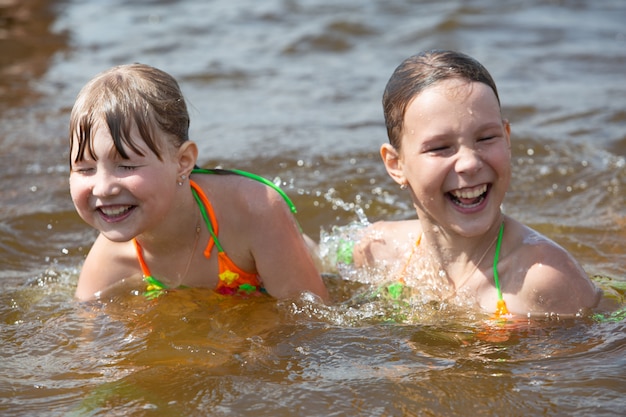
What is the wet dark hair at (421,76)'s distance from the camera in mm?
3943

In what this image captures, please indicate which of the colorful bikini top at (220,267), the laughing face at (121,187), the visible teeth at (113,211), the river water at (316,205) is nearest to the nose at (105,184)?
the laughing face at (121,187)

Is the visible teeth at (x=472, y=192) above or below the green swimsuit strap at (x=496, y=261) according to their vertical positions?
above

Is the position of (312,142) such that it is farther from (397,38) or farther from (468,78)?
(397,38)

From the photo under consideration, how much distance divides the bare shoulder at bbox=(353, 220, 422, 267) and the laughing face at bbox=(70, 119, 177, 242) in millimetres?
1219

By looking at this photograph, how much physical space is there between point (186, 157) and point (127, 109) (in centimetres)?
39

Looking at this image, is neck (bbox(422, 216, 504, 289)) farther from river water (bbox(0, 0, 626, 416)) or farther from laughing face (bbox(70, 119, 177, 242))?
laughing face (bbox(70, 119, 177, 242))

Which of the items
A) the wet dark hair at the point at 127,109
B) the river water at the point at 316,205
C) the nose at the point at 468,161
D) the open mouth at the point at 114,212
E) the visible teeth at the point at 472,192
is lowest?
the river water at the point at 316,205

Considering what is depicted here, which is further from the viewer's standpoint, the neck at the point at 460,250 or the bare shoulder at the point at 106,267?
the bare shoulder at the point at 106,267

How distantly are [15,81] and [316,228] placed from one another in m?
4.99

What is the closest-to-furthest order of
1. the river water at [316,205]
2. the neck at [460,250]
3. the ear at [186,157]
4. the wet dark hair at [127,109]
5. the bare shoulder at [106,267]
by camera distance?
the river water at [316,205] → the wet dark hair at [127,109] → the ear at [186,157] → the neck at [460,250] → the bare shoulder at [106,267]

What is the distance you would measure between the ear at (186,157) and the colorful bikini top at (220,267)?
0.65 feet

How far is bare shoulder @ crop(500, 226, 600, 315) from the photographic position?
13.0ft

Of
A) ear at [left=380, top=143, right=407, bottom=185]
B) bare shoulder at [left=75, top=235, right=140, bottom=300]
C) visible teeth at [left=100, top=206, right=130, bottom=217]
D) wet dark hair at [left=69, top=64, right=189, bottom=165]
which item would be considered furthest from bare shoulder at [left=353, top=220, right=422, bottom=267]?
visible teeth at [left=100, top=206, right=130, bottom=217]

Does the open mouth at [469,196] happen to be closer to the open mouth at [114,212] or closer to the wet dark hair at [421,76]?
the wet dark hair at [421,76]
